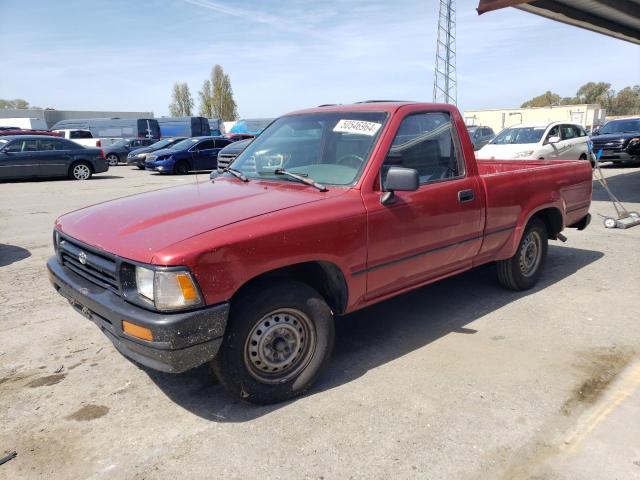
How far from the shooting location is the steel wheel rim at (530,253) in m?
5.11

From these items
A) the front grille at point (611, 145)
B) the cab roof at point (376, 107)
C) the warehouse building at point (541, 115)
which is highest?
the warehouse building at point (541, 115)

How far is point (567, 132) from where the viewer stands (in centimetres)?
1499

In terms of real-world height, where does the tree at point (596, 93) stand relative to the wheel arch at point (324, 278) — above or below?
above

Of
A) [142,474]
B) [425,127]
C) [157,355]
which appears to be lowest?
[142,474]

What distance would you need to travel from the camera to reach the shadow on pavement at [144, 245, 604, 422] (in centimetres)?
325

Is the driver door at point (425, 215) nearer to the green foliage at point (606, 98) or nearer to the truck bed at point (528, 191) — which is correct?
the truck bed at point (528, 191)

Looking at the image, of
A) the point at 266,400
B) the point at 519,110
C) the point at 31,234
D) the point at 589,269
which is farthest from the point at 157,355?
the point at 519,110

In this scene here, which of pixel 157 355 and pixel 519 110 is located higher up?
pixel 519 110

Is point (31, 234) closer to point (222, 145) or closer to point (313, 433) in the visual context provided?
point (313, 433)

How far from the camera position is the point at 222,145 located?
70.3 ft

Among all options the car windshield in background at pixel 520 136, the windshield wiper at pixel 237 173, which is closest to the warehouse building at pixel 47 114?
the car windshield in background at pixel 520 136

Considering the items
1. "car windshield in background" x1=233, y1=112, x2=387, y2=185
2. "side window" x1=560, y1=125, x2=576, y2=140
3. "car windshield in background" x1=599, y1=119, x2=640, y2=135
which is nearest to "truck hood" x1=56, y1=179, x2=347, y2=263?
"car windshield in background" x1=233, y1=112, x2=387, y2=185

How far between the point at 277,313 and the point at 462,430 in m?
1.27

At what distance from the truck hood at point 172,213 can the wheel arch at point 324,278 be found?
424 mm
